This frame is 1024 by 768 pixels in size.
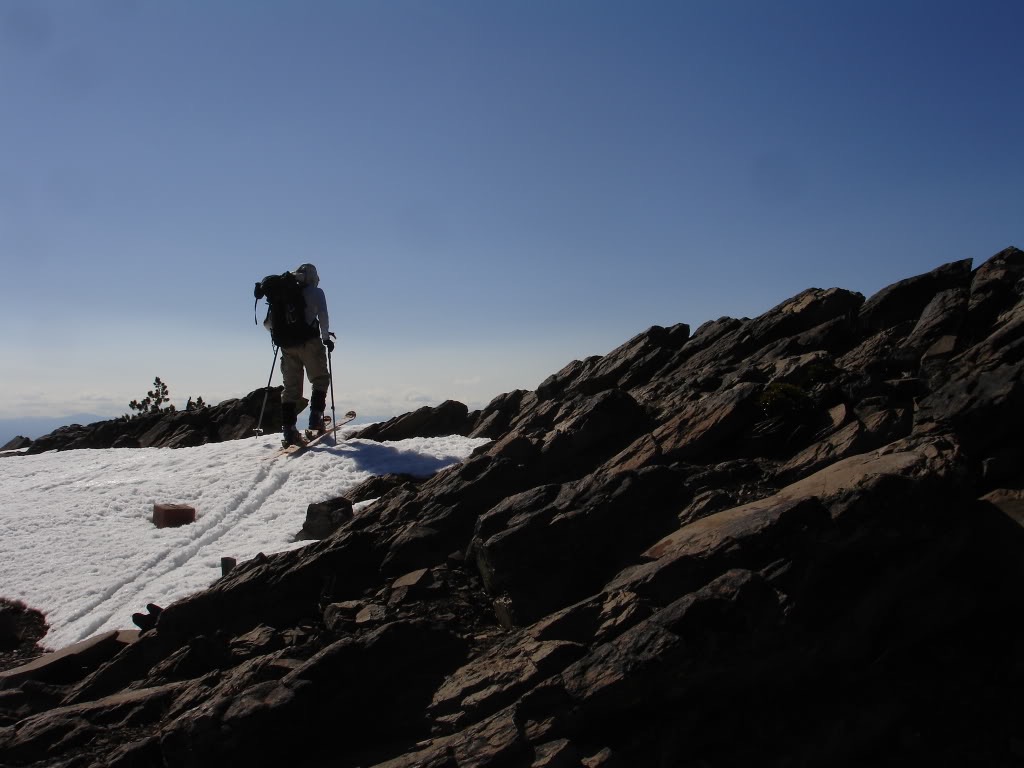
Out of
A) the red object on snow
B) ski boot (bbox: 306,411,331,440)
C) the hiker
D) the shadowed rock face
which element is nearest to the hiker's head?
the hiker

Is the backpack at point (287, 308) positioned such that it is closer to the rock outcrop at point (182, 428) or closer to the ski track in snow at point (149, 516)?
the ski track in snow at point (149, 516)

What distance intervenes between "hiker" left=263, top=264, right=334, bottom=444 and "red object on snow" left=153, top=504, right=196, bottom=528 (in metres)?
6.25

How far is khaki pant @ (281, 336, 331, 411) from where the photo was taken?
26.4 metres

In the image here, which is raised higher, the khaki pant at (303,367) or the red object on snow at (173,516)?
the khaki pant at (303,367)

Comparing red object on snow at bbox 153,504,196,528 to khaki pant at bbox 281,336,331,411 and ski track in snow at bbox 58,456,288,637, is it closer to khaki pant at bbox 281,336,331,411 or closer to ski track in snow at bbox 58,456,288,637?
ski track in snow at bbox 58,456,288,637

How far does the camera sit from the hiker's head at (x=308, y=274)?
26.1 meters

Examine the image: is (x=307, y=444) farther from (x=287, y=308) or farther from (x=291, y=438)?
(x=287, y=308)

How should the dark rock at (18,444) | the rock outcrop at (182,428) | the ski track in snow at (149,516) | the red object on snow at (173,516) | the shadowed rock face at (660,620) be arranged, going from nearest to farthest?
the shadowed rock face at (660,620) → the ski track in snow at (149,516) → the red object on snow at (173,516) → the rock outcrop at (182,428) → the dark rock at (18,444)

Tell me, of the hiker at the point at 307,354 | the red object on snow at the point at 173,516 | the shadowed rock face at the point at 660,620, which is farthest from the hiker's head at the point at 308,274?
the shadowed rock face at the point at 660,620

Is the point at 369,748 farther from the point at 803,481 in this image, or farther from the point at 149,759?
the point at 803,481

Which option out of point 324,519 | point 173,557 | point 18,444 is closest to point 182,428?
point 18,444

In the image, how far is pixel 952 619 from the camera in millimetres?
10938

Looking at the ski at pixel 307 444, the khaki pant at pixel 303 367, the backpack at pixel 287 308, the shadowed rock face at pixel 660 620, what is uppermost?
the backpack at pixel 287 308

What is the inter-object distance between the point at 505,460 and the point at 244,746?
25.1ft
